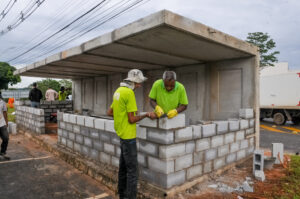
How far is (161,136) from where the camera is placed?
3.35 meters

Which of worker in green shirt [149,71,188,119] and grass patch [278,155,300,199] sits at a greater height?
worker in green shirt [149,71,188,119]

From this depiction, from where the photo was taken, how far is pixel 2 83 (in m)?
40.5

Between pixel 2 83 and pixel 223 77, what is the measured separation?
153 ft

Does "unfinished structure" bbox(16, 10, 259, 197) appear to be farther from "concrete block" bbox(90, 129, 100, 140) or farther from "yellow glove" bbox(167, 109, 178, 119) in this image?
"yellow glove" bbox(167, 109, 178, 119)

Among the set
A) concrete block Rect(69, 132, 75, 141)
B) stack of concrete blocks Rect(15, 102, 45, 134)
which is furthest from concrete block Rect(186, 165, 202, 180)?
stack of concrete blocks Rect(15, 102, 45, 134)

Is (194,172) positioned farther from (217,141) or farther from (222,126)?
(222,126)

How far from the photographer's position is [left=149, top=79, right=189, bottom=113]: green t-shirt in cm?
385

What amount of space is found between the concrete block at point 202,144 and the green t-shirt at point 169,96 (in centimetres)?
81

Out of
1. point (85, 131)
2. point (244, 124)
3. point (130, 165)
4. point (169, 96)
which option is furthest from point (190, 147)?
point (85, 131)

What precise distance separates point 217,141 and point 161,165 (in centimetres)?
157

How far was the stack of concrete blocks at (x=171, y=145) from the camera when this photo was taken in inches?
133

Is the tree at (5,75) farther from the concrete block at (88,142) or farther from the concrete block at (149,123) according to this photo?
the concrete block at (149,123)

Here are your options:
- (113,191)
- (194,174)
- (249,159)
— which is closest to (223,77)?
(249,159)

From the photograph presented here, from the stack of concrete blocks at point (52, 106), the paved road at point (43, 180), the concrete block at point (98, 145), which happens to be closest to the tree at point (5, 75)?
the stack of concrete blocks at point (52, 106)
